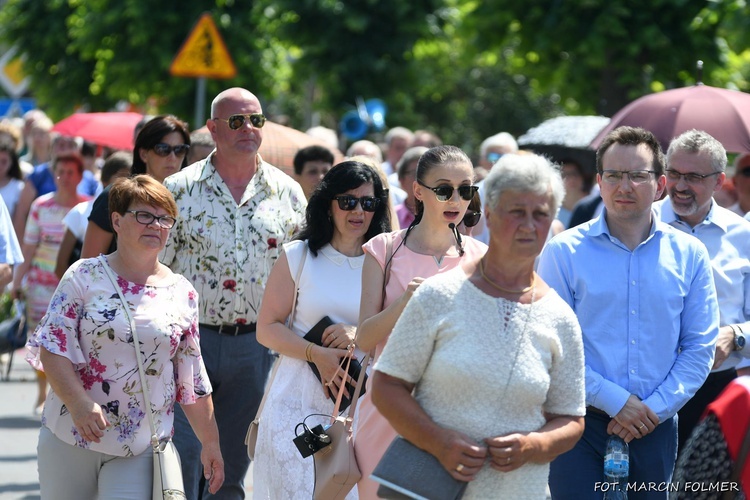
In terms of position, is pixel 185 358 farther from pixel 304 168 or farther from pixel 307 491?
pixel 304 168

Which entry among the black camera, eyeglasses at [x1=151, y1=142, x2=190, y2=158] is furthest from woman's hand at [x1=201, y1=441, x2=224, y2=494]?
eyeglasses at [x1=151, y1=142, x2=190, y2=158]

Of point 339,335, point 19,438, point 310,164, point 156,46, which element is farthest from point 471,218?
point 156,46

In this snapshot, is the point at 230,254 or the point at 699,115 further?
the point at 699,115

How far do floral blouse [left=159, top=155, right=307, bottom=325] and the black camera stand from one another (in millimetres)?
1481

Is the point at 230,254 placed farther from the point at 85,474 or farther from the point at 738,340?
the point at 738,340

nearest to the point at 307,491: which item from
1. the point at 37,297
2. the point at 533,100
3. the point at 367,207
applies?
the point at 367,207

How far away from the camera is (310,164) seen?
391 inches

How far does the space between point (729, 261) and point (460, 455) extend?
2721 mm

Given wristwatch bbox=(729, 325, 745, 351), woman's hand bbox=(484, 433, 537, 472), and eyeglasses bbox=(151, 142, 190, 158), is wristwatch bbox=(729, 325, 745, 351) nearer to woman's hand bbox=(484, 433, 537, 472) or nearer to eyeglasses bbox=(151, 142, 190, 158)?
woman's hand bbox=(484, 433, 537, 472)

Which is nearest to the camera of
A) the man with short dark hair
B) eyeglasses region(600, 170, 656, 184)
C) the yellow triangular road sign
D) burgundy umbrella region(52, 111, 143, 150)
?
eyeglasses region(600, 170, 656, 184)

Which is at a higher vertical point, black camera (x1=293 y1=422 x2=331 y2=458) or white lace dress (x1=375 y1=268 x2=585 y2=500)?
white lace dress (x1=375 y1=268 x2=585 y2=500)

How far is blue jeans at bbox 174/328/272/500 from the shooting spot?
6.70 m

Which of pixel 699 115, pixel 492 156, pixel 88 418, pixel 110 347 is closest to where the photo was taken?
pixel 88 418

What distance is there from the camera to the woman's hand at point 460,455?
407cm
